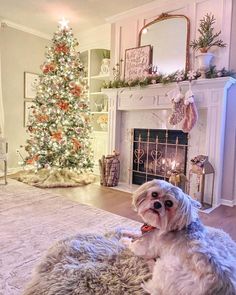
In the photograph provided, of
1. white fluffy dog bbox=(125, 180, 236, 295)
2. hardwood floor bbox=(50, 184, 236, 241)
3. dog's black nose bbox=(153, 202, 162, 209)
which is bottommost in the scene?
hardwood floor bbox=(50, 184, 236, 241)

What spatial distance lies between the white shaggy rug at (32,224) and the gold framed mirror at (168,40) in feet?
7.83

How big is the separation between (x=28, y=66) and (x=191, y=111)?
140 inches

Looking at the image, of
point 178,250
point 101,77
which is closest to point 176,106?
point 101,77

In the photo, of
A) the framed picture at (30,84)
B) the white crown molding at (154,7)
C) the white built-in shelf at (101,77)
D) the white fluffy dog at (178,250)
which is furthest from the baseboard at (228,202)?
the framed picture at (30,84)

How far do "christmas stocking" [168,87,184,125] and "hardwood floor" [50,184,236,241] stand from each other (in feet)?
4.21

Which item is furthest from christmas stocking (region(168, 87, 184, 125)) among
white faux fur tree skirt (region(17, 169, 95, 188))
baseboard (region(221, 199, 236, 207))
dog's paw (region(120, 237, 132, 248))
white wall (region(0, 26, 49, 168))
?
white wall (region(0, 26, 49, 168))

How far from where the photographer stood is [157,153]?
4.07 m

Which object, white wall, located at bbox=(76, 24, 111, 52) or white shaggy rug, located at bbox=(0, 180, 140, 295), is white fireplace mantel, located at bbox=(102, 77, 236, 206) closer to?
white wall, located at bbox=(76, 24, 111, 52)

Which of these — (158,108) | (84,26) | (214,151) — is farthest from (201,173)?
(84,26)

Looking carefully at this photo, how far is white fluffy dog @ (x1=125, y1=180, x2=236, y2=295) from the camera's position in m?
0.90

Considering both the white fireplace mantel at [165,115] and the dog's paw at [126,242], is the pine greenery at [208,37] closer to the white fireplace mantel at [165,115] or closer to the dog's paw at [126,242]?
the white fireplace mantel at [165,115]

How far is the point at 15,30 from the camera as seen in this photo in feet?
16.0

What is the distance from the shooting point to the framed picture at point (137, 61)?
13.1 feet

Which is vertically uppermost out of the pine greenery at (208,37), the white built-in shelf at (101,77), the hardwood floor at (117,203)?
the pine greenery at (208,37)
